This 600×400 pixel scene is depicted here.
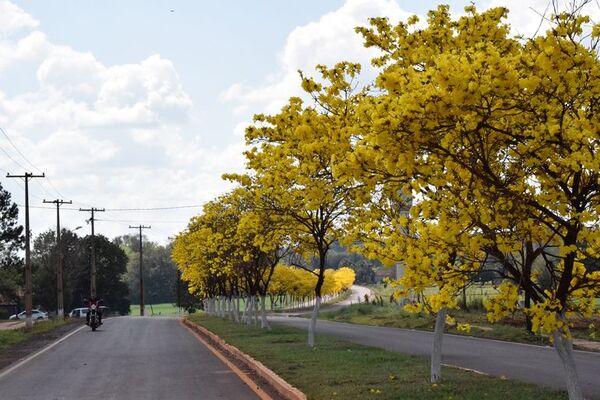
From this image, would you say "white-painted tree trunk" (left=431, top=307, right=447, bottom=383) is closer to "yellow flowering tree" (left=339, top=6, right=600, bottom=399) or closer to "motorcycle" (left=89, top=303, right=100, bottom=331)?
"yellow flowering tree" (left=339, top=6, right=600, bottom=399)

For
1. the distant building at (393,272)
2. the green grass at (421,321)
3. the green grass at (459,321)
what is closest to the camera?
the green grass at (459,321)

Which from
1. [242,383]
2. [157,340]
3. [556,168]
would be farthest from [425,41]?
[157,340]

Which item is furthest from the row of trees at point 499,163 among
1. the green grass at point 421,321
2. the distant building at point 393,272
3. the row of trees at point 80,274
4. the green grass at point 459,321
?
the row of trees at point 80,274

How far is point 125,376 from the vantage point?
16.7m

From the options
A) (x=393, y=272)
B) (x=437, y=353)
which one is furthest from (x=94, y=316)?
(x=393, y=272)

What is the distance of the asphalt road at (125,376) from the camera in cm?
1378

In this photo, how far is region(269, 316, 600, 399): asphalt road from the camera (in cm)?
1524

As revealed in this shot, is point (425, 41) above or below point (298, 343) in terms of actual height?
above

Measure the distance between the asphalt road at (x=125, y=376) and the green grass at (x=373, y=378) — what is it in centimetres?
114

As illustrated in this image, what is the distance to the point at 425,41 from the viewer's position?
12.1 metres

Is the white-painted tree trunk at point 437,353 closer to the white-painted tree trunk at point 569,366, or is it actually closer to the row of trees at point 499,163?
the row of trees at point 499,163

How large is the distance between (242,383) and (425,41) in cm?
709

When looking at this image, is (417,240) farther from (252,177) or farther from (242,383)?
(252,177)

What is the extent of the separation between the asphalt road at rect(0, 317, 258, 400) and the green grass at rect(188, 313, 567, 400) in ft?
3.74
